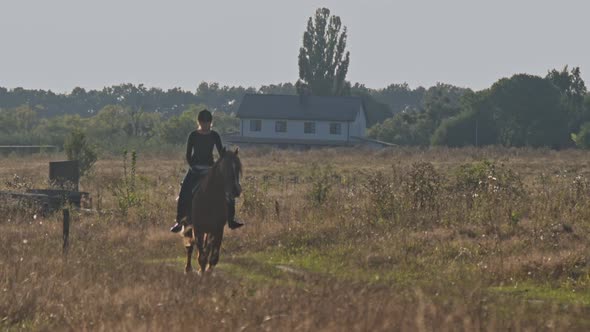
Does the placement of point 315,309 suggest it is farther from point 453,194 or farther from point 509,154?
point 509,154

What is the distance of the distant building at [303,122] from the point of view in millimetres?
102000

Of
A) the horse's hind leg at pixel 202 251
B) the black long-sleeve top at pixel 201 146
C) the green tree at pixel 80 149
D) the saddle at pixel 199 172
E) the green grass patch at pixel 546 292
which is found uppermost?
the black long-sleeve top at pixel 201 146

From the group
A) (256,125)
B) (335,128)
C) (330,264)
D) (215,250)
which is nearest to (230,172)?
Answer: (215,250)

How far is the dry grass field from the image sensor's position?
797 cm

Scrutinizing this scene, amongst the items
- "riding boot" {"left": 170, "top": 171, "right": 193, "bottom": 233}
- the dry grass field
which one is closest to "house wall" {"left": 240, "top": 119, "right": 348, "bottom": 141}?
the dry grass field

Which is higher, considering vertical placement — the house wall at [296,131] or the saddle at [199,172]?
the saddle at [199,172]

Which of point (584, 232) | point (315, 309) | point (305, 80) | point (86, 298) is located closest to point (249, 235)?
point (584, 232)

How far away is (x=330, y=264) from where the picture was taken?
16562 mm

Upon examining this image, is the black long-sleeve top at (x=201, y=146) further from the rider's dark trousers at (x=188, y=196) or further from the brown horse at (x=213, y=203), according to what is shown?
the brown horse at (x=213, y=203)

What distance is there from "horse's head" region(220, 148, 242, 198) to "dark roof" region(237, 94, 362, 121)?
285 feet

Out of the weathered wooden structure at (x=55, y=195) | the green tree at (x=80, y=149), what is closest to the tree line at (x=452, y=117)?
the green tree at (x=80, y=149)

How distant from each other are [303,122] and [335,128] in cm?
336

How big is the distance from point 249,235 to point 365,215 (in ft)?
8.49

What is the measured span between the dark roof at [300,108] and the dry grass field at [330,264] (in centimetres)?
7133
